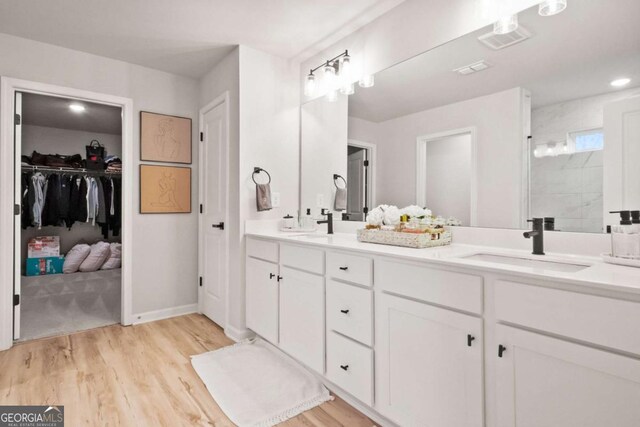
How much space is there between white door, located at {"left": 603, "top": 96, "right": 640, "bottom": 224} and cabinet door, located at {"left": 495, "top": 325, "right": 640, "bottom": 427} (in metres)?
0.71

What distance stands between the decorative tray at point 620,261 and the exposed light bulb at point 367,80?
1663 mm

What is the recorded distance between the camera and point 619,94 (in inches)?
53.8

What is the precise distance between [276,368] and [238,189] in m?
1.38

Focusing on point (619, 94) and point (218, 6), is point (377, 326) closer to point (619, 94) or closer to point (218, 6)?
point (619, 94)

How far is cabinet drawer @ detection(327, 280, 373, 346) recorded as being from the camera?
1.64 m

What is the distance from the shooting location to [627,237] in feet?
4.09

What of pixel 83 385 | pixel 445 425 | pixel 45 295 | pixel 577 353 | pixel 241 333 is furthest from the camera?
pixel 45 295

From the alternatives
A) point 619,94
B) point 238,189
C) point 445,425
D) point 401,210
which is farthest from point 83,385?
point 619,94

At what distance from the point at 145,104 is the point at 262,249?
75.9 inches

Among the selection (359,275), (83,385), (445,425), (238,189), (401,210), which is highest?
(238,189)

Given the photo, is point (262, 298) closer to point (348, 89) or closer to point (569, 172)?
point (348, 89)

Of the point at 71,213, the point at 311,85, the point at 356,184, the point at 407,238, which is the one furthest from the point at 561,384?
the point at 71,213

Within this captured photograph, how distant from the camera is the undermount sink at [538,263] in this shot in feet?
4.35

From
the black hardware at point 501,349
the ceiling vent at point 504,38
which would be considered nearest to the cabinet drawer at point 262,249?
the black hardware at point 501,349
